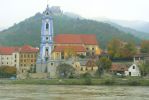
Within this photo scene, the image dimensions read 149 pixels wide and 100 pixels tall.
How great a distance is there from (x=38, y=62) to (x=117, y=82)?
1297 inches

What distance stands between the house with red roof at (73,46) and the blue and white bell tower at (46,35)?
67.3 inches

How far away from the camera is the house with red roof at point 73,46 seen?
4023 inches

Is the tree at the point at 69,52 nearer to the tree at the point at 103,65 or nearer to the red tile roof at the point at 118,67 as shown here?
the red tile roof at the point at 118,67

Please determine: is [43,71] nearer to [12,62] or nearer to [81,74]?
[81,74]

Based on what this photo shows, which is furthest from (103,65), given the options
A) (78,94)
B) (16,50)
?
(16,50)

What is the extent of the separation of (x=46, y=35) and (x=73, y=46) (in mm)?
6018

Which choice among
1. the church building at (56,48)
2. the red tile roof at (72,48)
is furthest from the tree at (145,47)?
the red tile roof at (72,48)

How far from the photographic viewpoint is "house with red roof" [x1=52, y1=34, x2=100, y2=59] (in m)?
102

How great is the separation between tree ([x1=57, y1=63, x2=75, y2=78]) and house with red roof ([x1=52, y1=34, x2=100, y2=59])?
8688 millimetres

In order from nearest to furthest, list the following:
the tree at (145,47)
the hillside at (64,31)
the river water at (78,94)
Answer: the river water at (78,94)
the tree at (145,47)
the hillside at (64,31)

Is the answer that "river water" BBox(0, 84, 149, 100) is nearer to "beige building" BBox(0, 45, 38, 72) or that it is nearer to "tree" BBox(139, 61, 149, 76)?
"tree" BBox(139, 61, 149, 76)

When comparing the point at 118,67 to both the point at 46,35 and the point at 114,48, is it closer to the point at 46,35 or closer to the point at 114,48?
the point at 114,48

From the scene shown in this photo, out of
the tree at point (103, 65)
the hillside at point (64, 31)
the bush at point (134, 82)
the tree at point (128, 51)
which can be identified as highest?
the hillside at point (64, 31)

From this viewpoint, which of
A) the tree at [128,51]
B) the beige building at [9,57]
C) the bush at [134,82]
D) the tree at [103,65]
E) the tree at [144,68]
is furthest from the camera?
the beige building at [9,57]
